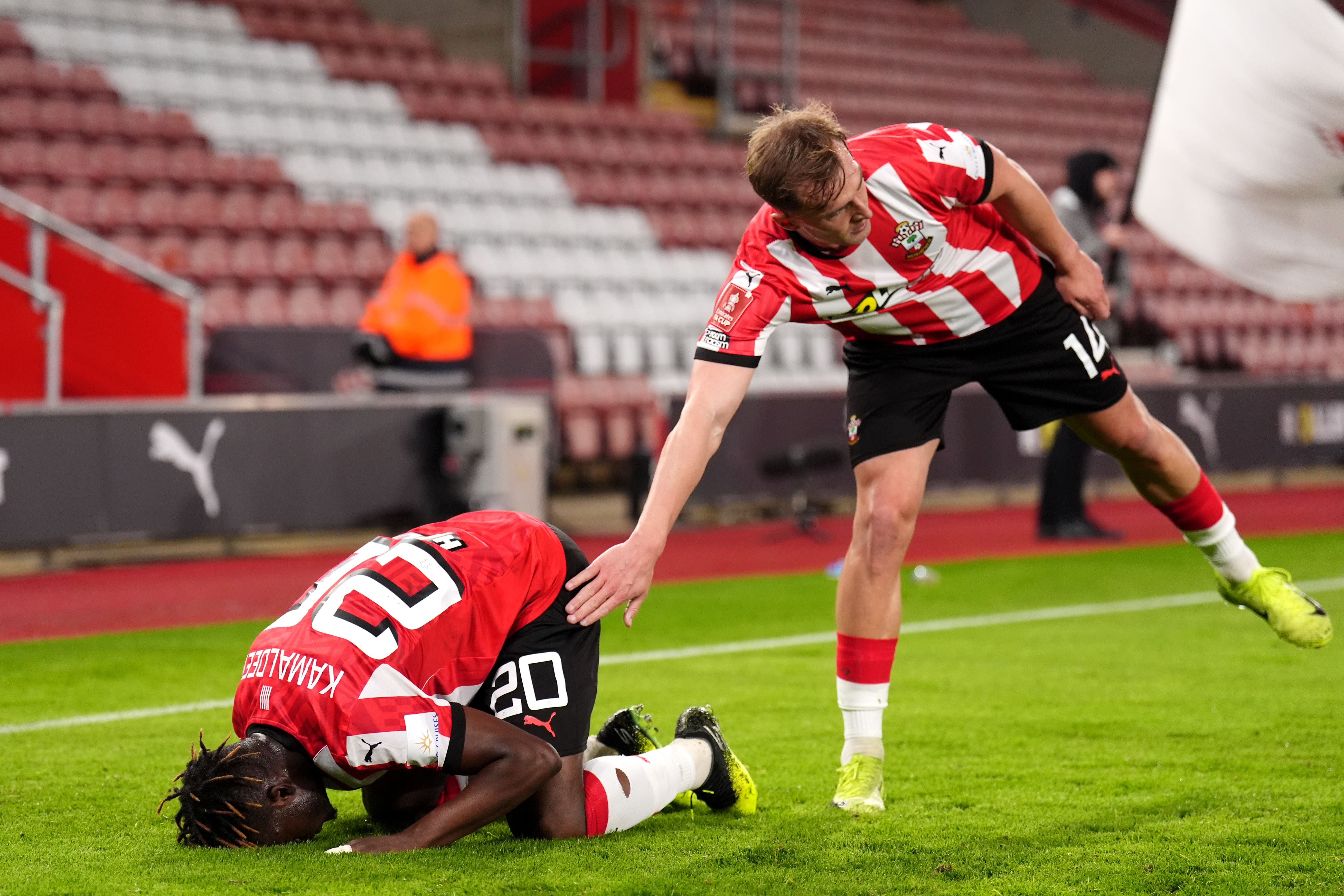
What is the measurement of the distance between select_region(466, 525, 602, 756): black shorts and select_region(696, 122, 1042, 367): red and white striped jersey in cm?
73

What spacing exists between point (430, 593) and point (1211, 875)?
1745 mm

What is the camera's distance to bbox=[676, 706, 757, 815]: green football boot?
12.1 feet

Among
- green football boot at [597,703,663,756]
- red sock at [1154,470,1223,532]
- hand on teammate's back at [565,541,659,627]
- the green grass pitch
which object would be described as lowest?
the green grass pitch

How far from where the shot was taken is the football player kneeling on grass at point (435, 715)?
3033 mm

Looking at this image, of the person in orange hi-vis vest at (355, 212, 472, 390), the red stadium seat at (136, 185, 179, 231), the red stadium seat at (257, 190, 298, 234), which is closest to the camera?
the person in orange hi-vis vest at (355, 212, 472, 390)

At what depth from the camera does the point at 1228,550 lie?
175 inches

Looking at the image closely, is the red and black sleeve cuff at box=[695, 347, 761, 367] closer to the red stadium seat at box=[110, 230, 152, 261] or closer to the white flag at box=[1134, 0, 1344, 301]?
the white flag at box=[1134, 0, 1344, 301]

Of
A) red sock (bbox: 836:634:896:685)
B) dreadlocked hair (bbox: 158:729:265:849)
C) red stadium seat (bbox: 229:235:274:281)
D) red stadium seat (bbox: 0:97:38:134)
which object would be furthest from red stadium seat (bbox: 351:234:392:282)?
dreadlocked hair (bbox: 158:729:265:849)

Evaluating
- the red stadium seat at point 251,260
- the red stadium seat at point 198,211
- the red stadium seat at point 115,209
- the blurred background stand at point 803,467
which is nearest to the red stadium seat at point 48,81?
the red stadium seat at point 115,209

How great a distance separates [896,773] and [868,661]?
15.4 inches

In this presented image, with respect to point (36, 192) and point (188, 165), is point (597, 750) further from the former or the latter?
point (188, 165)

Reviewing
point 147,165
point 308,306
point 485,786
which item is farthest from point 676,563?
point 147,165

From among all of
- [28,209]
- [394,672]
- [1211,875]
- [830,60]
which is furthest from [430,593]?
[830,60]

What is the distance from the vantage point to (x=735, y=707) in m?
4.99
